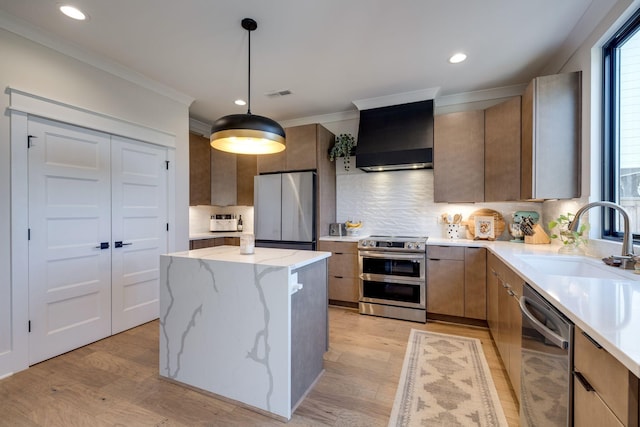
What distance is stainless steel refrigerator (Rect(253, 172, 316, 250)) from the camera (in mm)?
3754

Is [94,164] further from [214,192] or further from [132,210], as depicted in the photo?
[214,192]

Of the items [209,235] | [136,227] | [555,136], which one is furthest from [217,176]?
[555,136]

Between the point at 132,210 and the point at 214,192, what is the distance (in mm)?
1522

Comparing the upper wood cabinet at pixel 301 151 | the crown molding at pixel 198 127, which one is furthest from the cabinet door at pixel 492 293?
the crown molding at pixel 198 127

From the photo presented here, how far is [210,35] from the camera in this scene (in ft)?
7.75

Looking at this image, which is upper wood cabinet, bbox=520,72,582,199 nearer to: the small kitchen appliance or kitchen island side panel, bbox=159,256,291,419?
kitchen island side panel, bbox=159,256,291,419

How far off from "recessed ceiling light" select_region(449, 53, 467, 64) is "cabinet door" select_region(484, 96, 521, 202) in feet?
2.28

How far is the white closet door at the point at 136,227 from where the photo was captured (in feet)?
9.56

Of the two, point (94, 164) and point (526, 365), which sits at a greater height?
point (94, 164)

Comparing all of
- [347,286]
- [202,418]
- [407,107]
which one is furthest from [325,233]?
[202,418]

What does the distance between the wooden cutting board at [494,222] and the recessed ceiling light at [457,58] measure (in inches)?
69.1

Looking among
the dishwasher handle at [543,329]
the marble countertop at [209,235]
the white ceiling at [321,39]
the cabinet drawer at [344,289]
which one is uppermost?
the white ceiling at [321,39]

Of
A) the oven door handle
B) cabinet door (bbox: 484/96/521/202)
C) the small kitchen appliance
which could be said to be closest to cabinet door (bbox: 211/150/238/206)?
the small kitchen appliance

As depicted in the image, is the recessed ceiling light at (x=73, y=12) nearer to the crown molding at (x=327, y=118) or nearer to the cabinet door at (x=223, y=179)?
the cabinet door at (x=223, y=179)
